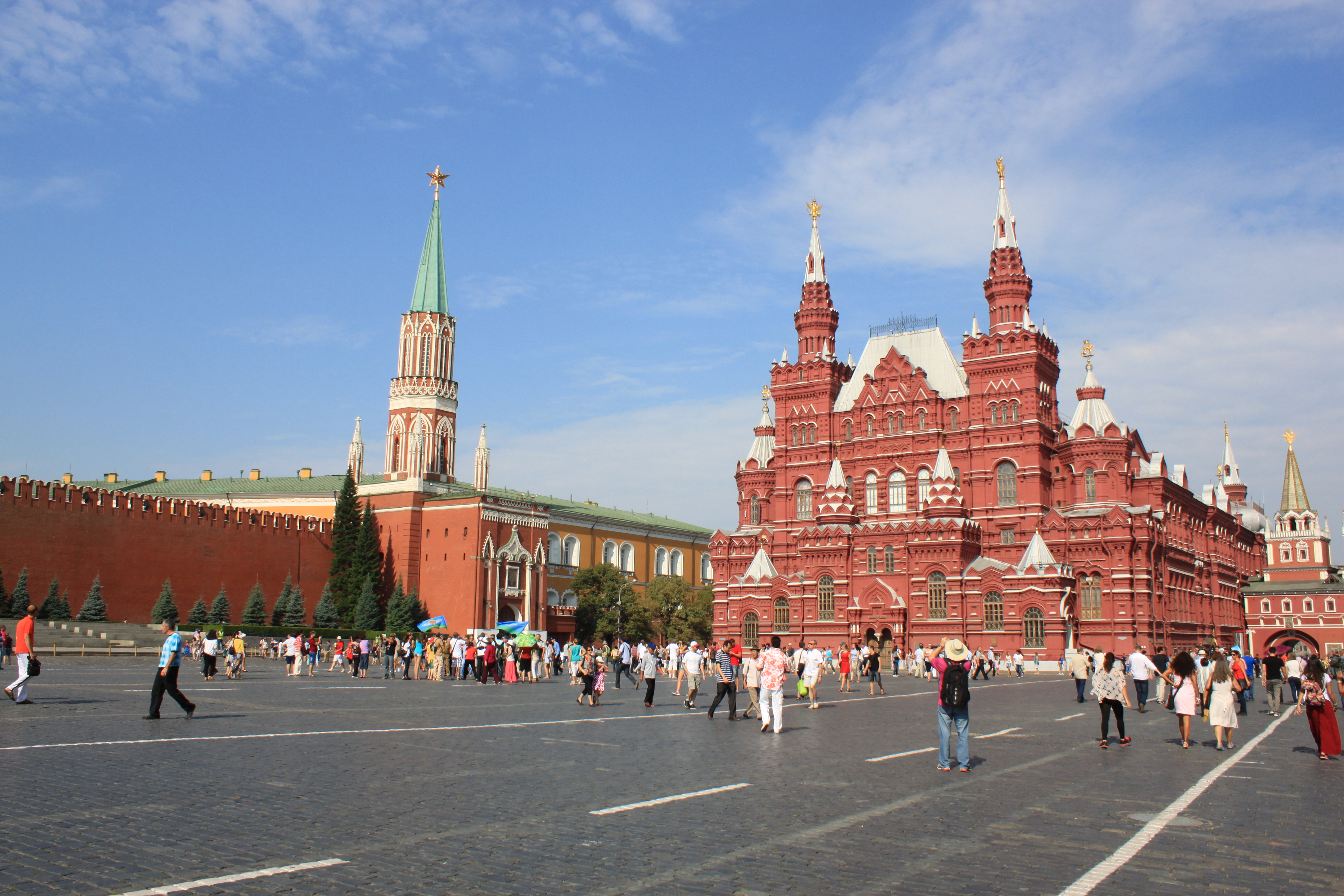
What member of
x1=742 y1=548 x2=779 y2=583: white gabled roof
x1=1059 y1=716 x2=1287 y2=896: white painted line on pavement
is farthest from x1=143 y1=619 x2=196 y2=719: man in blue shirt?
x1=742 y1=548 x2=779 y2=583: white gabled roof

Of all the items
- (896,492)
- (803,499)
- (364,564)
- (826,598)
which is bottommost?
(826,598)

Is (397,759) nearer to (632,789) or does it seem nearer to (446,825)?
(632,789)

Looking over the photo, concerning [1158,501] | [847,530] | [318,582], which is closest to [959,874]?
[847,530]

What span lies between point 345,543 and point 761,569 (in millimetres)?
30889

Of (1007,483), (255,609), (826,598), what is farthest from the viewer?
(255,609)

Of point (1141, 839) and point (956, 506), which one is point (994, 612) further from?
point (1141, 839)

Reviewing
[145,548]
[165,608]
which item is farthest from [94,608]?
[145,548]

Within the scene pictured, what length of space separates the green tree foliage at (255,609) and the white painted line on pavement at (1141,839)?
205 ft

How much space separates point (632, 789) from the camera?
1088 centimetres

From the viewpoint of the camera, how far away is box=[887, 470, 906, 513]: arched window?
63.0 meters

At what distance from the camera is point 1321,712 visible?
14.9 meters

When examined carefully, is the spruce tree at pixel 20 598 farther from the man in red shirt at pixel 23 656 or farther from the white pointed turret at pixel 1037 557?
the white pointed turret at pixel 1037 557

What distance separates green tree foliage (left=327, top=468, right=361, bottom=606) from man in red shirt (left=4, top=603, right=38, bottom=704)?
5585 centimetres

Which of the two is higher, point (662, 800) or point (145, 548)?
point (145, 548)
